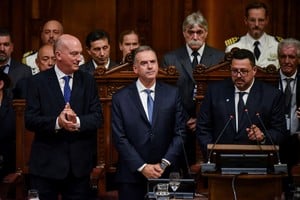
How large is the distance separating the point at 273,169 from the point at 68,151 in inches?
49.0

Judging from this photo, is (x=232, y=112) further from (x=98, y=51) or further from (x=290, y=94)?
(x=98, y=51)

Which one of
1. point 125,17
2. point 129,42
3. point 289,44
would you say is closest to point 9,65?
point 129,42

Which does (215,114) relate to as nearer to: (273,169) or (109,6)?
(273,169)

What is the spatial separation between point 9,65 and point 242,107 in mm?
1845

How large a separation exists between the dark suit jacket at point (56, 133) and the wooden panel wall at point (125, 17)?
7.74 feet

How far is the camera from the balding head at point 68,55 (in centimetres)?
495

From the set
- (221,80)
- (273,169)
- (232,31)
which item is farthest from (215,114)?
(232,31)

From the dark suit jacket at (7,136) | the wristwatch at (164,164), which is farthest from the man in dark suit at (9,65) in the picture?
the wristwatch at (164,164)

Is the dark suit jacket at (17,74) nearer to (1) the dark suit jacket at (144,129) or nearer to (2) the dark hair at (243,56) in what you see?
(1) the dark suit jacket at (144,129)

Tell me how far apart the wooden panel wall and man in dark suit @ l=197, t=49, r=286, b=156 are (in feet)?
6.90

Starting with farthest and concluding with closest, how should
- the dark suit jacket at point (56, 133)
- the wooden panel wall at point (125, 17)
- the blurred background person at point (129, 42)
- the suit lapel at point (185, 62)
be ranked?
the wooden panel wall at point (125, 17) < the blurred background person at point (129, 42) < the suit lapel at point (185, 62) < the dark suit jacket at point (56, 133)

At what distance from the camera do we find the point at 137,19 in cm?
734

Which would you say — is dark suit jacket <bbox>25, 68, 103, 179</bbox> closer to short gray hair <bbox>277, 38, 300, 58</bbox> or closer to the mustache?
the mustache

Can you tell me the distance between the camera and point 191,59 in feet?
18.9
